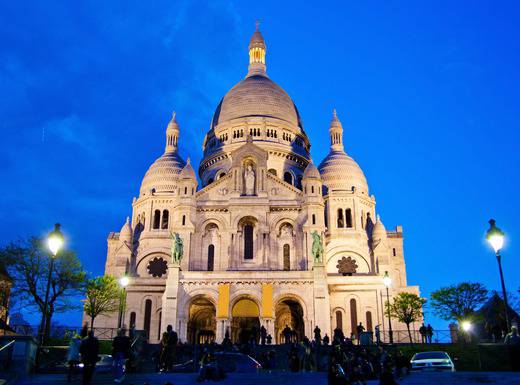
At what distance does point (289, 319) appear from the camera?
55281mm

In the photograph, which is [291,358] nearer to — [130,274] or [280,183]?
[280,183]

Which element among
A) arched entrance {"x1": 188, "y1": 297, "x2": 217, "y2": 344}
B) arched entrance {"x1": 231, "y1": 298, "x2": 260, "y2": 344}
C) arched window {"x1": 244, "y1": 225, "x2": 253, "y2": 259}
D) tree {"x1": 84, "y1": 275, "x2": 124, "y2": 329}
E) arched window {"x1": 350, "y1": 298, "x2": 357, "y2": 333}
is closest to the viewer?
tree {"x1": 84, "y1": 275, "x2": 124, "y2": 329}

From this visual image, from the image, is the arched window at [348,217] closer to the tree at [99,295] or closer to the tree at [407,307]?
the tree at [407,307]

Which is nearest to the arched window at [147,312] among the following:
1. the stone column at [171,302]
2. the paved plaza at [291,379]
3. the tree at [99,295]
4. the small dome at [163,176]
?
the tree at [99,295]

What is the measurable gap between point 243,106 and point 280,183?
20262mm

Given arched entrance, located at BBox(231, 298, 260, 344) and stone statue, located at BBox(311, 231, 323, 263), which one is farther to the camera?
arched entrance, located at BBox(231, 298, 260, 344)

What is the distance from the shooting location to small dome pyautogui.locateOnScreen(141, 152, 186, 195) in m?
68.6

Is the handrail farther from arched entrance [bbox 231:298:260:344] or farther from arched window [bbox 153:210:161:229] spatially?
arched window [bbox 153:210:161:229]

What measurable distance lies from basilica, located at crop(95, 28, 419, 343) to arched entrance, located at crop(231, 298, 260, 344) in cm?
9

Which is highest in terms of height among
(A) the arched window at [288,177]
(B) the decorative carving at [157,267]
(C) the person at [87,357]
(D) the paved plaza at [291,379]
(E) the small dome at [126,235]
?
(A) the arched window at [288,177]

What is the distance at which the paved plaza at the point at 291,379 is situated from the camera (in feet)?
63.5

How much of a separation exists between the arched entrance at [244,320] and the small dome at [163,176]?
73.0 ft

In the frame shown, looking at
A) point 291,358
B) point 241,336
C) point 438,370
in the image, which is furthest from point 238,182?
point 438,370

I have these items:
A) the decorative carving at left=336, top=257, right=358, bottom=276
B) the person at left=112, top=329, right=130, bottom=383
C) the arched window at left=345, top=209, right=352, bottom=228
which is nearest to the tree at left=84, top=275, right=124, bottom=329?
the decorative carving at left=336, top=257, right=358, bottom=276
